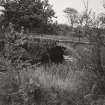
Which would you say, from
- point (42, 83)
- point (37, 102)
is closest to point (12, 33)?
point (42, 83)

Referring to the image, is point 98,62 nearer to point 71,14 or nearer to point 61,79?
point 61,79

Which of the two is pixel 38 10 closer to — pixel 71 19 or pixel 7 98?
pixel 71 19

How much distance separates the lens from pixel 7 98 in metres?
5.70

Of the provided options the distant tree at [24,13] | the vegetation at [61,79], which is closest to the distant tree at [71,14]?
the distant tree at [24,13]

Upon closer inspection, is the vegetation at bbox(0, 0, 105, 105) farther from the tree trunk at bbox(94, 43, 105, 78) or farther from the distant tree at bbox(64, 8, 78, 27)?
the distant tree at bbox(64, 8, 78, 27)

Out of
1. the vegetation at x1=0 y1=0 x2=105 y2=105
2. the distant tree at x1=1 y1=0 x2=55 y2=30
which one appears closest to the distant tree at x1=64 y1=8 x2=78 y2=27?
the distant tree at x1=1 y1=0 x2=55 y2=30

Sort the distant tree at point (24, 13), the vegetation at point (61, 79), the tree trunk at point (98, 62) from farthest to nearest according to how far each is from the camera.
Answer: the distant tree at point (24, 13) → the tree trunk at point (98, 62) → the vegetation at point (61, 79)

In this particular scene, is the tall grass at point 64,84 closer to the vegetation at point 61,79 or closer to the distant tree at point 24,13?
the vegetation at point 61,79

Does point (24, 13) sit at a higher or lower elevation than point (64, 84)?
higher

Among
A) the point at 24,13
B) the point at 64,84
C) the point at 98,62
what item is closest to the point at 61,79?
the point at 64,84

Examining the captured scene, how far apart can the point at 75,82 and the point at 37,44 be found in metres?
4.61

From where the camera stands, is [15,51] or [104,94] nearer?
[104,94]

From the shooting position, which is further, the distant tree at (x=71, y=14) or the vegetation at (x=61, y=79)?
the distant tree at (x=71, y=14)

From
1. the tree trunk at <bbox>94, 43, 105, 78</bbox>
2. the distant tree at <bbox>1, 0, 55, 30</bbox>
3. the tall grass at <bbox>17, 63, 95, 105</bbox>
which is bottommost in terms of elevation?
the tall grass at <bbox>17, 63, 95, 105</bbox>
